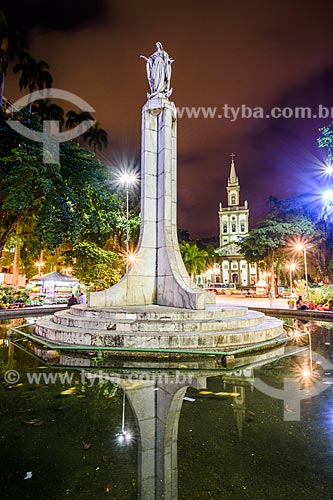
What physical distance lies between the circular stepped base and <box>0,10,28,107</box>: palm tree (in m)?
21.4

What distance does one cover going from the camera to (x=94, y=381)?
16.2 ft

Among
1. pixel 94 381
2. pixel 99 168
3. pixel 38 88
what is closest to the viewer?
pixel 94 381

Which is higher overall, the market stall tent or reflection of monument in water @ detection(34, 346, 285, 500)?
the market stall tent

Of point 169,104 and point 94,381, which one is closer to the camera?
point 94,381

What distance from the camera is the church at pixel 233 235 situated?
95188 millimetres

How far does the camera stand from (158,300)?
429 inches

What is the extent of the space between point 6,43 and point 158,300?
2592 cm

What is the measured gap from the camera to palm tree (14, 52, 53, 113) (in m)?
28.7

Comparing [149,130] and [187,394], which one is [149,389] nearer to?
[187,394]

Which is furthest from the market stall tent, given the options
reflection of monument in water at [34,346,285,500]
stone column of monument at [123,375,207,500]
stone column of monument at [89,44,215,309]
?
stone column of monument at [123,375,207,500]

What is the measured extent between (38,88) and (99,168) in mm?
20761

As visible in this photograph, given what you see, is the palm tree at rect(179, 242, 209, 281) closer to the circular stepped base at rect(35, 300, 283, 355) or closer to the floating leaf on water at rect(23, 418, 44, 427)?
the circular stepped base at rect(35, 300, 283, 355)

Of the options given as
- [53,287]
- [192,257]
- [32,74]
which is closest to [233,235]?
[192,257]

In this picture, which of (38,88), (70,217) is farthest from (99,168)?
(38,88)
